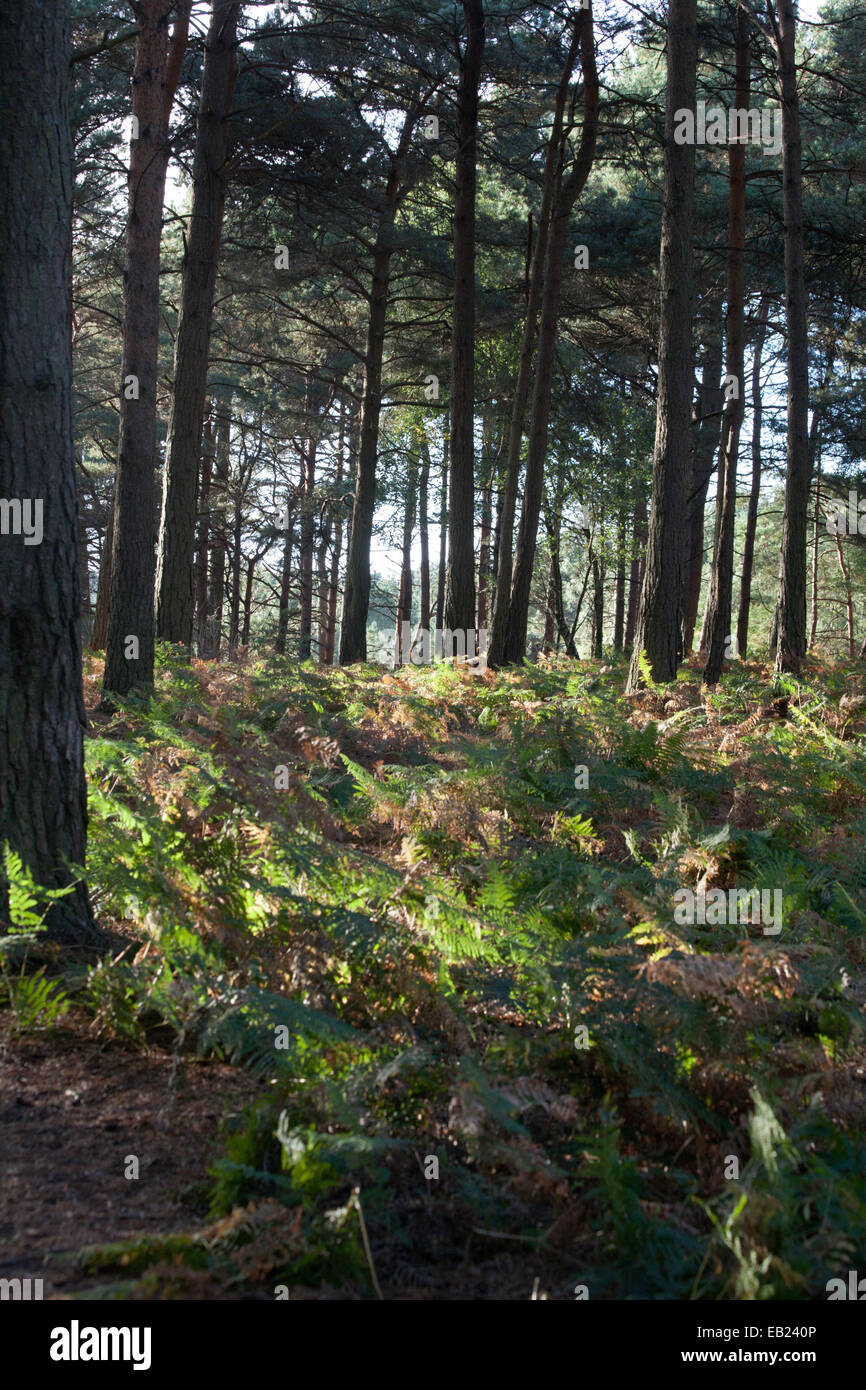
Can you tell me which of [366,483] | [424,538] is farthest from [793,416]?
[424,538]

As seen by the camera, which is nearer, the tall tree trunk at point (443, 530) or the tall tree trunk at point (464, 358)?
the tall tree trunk at point (464, 358)

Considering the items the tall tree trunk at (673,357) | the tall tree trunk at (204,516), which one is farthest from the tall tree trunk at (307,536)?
the tall tree trunk at (673,357)

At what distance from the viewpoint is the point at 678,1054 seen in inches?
124

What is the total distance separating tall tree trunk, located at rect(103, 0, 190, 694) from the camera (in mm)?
9281

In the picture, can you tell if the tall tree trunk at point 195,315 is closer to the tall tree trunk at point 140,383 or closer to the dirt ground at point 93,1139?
the tall tree trunk at point 140,383

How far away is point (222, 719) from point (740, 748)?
168 inches

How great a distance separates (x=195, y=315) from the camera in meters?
11.8

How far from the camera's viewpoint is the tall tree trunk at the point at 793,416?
12062mm

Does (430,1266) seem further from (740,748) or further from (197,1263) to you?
(740,748)

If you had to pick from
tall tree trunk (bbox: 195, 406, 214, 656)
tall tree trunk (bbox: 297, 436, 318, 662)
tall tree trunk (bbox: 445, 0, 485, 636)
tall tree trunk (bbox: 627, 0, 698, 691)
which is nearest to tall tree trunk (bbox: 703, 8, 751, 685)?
tall tree trunk (bbox: 627, 0, 698, 691)

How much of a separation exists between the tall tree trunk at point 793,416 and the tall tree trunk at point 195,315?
6.81m

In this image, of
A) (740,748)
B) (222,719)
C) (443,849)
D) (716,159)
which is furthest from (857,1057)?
(716,159)

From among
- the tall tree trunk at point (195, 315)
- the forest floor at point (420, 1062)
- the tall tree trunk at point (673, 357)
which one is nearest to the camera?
the forest floor at point (420, 1062)

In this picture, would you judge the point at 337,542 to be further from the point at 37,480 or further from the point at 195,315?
the point at 37,480
